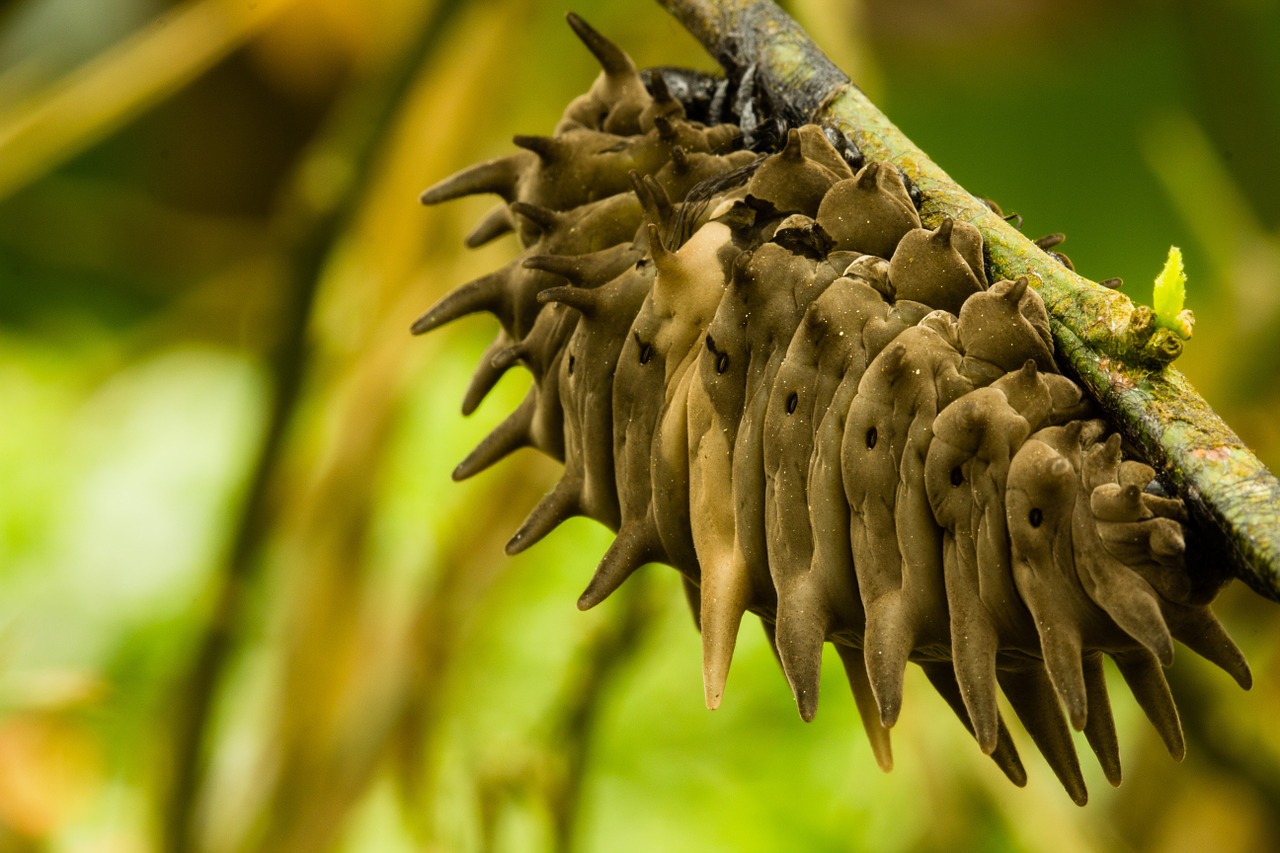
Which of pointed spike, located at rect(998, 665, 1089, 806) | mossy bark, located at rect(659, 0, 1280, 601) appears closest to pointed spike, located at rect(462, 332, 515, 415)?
mossy bark, located at rect(659, 0, 1280, 601)

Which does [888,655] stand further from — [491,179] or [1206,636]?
[491,179]

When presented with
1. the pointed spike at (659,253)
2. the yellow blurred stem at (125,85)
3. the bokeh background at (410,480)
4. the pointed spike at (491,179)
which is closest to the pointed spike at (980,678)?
the pointed spike at (659,253)

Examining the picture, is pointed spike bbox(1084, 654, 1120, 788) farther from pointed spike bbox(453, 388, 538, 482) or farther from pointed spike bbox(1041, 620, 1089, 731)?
pointed spike bbox(453, 388, 538, 482)

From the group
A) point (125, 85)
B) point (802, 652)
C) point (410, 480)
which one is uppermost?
point (802, 652)

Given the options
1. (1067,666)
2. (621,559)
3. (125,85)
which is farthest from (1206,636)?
(125,85)

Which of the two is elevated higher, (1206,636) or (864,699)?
(1206,636)

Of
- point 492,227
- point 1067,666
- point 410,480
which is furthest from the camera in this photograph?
point 410,480

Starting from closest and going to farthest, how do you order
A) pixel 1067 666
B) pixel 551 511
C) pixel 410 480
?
pixel 1067 666 < pixel 551 511 < pixel 410 480
